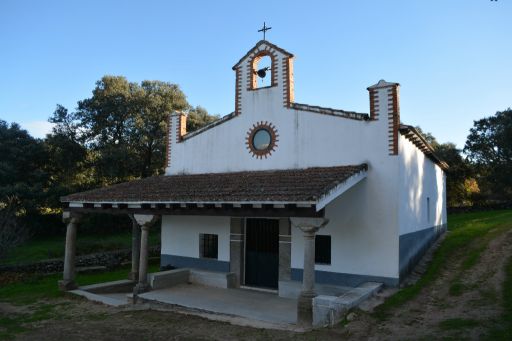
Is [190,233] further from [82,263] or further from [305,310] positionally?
[305,310]

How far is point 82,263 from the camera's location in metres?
18.2

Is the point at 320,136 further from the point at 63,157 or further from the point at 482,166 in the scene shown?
the point at 482,166

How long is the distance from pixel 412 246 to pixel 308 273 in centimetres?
518

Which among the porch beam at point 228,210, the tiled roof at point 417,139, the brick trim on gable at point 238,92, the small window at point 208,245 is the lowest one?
the small window at point 208,245

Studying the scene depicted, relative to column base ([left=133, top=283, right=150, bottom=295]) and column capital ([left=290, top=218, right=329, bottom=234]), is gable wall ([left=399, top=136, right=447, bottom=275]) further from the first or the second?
column base ([left=133, top=283, right=150, bottom=295])

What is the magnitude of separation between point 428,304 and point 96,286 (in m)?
10.0

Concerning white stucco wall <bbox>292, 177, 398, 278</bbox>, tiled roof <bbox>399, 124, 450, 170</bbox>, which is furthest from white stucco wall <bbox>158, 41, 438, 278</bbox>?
tiled roof <bbox>399, 124, 450, 170</bbox>

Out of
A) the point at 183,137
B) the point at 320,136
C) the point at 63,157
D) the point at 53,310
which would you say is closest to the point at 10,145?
the point at 63,157

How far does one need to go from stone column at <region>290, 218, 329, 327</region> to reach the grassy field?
0.71 meters

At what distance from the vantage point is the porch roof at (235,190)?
942 cm

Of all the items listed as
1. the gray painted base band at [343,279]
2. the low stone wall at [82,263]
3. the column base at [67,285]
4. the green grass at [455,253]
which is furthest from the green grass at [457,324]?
the low stone wall at [82,263]

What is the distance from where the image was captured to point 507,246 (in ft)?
50.3

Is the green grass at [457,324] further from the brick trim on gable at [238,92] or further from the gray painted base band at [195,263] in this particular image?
the brick trim on gable at [238,92]

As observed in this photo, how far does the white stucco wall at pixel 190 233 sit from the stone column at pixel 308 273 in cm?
499
